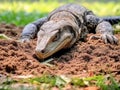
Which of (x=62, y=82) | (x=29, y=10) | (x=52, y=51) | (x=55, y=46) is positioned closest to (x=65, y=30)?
(x=55, y=46)

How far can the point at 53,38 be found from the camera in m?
7.04

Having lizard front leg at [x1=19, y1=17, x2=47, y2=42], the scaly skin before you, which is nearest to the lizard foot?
the scaly skin

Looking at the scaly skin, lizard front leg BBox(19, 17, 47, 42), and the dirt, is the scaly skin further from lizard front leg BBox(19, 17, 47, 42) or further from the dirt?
the dirt

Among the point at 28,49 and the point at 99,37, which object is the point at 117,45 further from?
the point at 28,49

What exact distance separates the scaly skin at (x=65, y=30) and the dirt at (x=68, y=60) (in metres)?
0.13

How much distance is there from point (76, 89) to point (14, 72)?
1.04m

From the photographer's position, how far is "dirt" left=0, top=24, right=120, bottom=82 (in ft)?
20.5

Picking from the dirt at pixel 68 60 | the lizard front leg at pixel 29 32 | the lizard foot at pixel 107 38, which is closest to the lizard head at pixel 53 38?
the dirt at pixel 68 60

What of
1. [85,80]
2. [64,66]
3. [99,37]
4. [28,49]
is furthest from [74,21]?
[85,80]

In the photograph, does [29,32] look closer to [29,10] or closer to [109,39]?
[109,39]

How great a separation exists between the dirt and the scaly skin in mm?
131

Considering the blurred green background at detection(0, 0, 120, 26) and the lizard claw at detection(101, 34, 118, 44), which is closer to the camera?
the lizard claw at detection(101, 34, 118, 44)

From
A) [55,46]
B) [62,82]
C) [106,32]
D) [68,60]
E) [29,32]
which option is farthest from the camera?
[29,32]

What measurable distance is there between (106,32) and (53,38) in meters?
1.28
